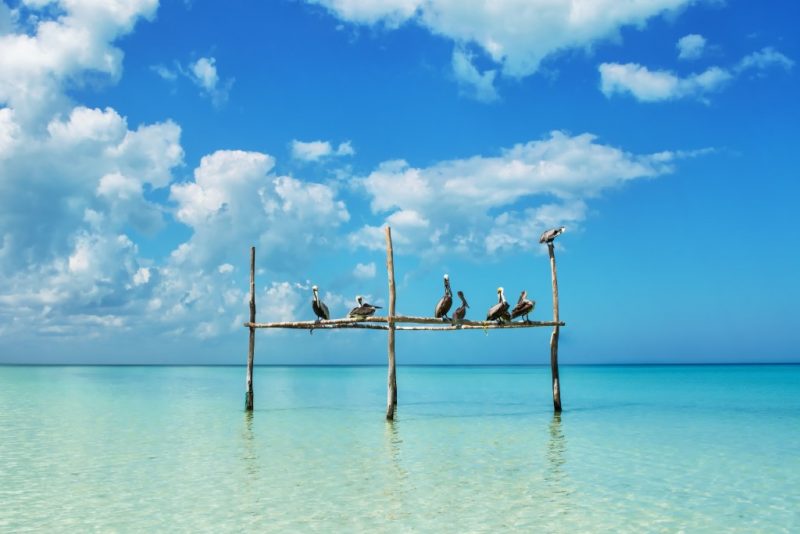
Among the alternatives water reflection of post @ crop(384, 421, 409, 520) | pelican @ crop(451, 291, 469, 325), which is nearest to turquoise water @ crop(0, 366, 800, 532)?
water reflection of post @ crop(384, 421, 409, 520)

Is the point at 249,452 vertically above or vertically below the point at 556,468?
above

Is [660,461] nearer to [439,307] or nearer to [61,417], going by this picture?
[439,307]

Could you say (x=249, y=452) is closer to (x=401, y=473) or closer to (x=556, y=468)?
(x=401, y=473)

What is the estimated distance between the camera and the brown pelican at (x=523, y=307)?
20.5 meters

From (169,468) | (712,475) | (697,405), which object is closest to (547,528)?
(712,475)

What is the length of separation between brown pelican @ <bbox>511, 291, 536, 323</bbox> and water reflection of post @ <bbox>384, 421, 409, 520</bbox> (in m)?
5.48

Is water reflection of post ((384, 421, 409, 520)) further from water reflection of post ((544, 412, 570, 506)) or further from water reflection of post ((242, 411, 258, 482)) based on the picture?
water reflection of post ((242, 411, 258, 482))

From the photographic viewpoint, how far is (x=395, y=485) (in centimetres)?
1173

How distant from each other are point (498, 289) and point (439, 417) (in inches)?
189

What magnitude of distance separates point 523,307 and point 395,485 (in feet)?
32.4

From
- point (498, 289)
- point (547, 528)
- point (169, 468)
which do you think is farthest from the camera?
point (498, 289)

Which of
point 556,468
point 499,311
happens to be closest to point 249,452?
point 556,468

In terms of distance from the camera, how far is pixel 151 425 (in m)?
20.9

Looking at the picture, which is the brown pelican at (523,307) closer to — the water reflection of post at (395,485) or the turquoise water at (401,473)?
the turquoise water at (401,473)
